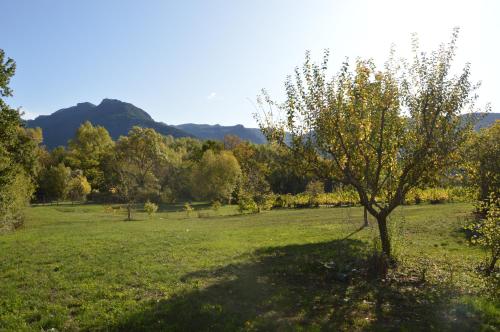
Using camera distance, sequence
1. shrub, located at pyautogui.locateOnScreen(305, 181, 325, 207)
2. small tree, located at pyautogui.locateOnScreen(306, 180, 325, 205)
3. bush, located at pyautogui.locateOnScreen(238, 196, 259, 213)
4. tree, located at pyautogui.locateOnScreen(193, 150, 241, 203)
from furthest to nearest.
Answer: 1. tree, located at pyautogui.locateOnScreen(193, 150, 241, 203)
2. small tree, located at pyautogui.locateOnScreen(306, 180, 325, 205)
3. shrub, located at pyautogui.locateOnScreen(305, 181, 325, 207)
4. bush, located at pyautogui.locateOnScreen(238, 196, 259, 213)

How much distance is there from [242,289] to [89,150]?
103397 millimetres

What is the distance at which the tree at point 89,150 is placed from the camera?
101 meters

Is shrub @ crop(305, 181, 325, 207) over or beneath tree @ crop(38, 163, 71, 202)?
beneath

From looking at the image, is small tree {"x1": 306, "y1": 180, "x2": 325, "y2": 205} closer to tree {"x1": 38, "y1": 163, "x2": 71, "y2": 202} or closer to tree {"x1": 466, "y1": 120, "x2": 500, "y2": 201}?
tree {"x1": 466, "y1": 120, "x2": 500, "y2": 201}

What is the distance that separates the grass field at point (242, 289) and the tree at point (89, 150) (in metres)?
83.6

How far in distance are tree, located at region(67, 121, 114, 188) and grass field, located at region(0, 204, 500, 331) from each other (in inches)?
3292

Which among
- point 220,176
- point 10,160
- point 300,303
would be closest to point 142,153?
point 220,176

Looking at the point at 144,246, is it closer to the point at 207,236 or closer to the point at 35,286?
the point at 207,236

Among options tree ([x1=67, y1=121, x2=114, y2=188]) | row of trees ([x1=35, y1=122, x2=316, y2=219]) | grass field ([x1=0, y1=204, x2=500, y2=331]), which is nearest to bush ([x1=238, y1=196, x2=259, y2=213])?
row of trees ([x1=35, y1=122, x2=316, y2=219])

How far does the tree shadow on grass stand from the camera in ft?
33.9

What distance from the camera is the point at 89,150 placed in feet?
Result: 348

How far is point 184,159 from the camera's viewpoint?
11369 cm

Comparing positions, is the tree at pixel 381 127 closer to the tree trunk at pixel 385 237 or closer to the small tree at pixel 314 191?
the tree trunk at pixel 385 237

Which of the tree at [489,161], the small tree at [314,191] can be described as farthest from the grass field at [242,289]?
Answer: the small tree at [314,191]
